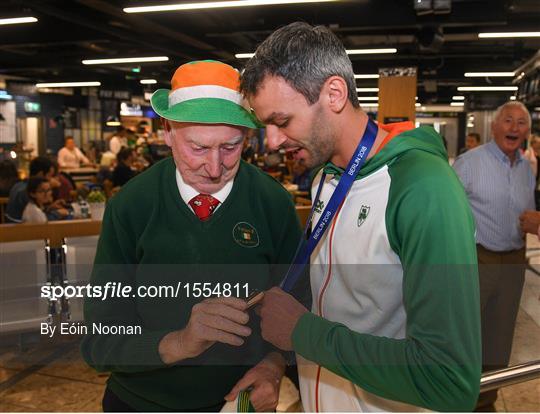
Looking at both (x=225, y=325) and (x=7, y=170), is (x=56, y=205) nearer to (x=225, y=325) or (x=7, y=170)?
(x=7, y=170)

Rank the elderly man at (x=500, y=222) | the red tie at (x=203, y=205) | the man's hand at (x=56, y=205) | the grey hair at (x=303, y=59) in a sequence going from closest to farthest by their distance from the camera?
the grey hair at (x=303, y=59), the red tie at (x=203, y=205), the elderly man at (x=500, y=222), the man's hand at (x=56, y=205)

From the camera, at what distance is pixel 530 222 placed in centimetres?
339

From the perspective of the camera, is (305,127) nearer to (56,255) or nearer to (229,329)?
(229,329)

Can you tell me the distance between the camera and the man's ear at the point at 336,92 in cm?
111

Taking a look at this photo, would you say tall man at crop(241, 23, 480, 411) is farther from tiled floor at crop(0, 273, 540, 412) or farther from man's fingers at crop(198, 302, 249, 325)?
tiled floor at crop(0, 273, 540, 412)

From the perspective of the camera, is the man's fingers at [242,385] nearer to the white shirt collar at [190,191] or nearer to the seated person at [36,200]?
the white shirt collar at [190,191]

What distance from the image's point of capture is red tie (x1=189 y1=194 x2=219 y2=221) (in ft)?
4.49

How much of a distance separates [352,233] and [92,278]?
65cm

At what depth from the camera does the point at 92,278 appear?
1346 millimetres

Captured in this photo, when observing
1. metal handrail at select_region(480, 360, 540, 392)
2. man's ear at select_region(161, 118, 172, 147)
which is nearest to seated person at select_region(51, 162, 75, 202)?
man's ear at select_region(161, 118, 172, 147)

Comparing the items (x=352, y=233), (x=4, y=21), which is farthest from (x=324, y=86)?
(x=4, y=21)

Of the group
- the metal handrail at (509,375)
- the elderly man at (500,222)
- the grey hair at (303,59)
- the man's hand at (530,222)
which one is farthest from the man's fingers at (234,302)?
the elderly man at (500,222)

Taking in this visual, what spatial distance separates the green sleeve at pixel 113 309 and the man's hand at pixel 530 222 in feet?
9.03

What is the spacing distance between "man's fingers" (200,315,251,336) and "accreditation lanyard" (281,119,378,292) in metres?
0.15
